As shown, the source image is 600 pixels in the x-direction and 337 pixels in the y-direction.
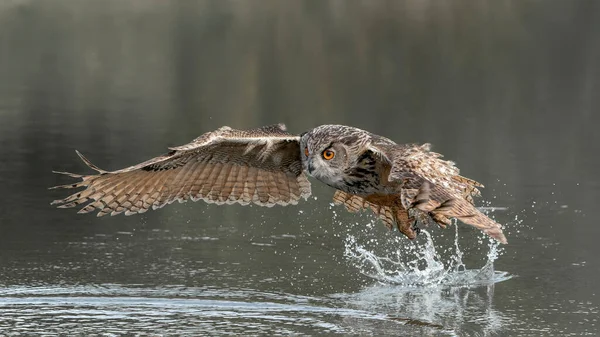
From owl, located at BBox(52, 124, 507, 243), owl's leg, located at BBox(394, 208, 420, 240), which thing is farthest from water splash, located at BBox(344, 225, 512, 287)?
owl's leg, located at BBox(394, 208, 420, 240)

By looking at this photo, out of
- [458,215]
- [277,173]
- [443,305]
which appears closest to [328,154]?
[277,173]

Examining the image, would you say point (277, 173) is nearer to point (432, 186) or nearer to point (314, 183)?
point (432, 186)

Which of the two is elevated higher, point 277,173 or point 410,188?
point 277,173

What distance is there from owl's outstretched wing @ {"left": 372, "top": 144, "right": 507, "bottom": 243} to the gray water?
1.06 metres

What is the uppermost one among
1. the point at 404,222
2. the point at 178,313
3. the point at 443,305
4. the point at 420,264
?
the point at 404,222

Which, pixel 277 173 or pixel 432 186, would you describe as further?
pixel 277 173

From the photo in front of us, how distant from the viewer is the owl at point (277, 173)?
24.2 feet

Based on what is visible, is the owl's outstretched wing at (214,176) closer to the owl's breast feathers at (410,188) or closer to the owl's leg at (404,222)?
the owl's breast feathers at (410,188)

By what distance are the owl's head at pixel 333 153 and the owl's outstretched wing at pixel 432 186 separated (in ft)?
0.59

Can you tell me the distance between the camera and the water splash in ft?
29.3

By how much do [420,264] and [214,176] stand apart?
199 centimetres

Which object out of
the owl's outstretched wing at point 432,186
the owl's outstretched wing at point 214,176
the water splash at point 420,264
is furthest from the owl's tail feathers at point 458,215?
the water splash at point 420,264

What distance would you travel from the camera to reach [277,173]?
855cm

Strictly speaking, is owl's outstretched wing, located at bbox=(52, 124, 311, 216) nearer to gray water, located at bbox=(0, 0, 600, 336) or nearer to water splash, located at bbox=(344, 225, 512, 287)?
gray water, located at bbox=(0, 0, 600, 336)
